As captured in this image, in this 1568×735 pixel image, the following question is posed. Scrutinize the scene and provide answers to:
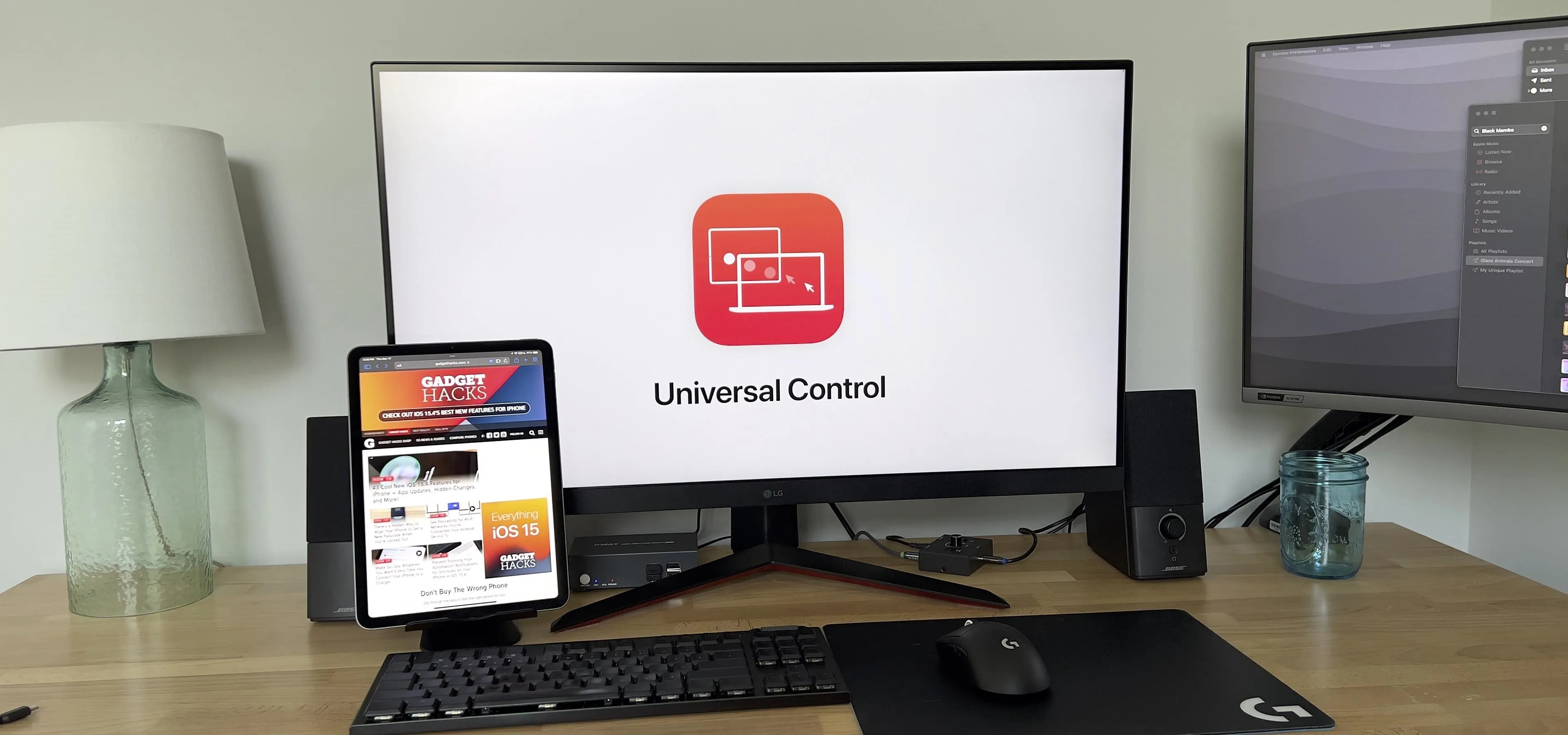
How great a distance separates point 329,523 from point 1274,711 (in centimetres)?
97

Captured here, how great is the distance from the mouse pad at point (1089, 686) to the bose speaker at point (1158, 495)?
0.43ft

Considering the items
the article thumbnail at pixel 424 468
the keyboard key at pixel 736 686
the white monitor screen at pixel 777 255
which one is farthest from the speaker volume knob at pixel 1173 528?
the article thumbnail at pixel 424 468

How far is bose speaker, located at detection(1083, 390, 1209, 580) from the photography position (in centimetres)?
113

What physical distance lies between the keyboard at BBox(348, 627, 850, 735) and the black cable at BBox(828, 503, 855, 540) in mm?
413

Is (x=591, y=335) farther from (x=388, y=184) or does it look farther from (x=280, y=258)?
(x=280, y=258)

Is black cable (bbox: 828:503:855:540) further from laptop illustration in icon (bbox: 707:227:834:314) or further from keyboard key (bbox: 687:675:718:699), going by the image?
keyboard key (bbox: 687:675:718:699)

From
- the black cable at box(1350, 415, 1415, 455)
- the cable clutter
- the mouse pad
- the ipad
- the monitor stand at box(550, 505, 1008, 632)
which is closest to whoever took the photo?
the mouse pad

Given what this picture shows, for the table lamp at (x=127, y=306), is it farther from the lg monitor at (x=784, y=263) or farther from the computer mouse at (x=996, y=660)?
the computer mouse at (x=996, y=660)

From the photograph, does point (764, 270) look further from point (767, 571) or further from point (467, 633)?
point (467, 633)

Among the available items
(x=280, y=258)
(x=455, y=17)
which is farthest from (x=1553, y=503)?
(x=280, y=258)

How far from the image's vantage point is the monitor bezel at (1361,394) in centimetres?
107

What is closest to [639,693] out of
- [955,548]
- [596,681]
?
[596,681]

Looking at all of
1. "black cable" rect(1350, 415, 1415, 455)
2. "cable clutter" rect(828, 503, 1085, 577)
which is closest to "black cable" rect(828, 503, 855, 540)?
"cable clutter" rect(828, 503, 1085, 577)

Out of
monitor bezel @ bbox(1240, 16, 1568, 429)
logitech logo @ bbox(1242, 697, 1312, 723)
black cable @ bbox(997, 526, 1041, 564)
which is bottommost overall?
logitech logo @ bbox(1242, 697, 1312, 723)
